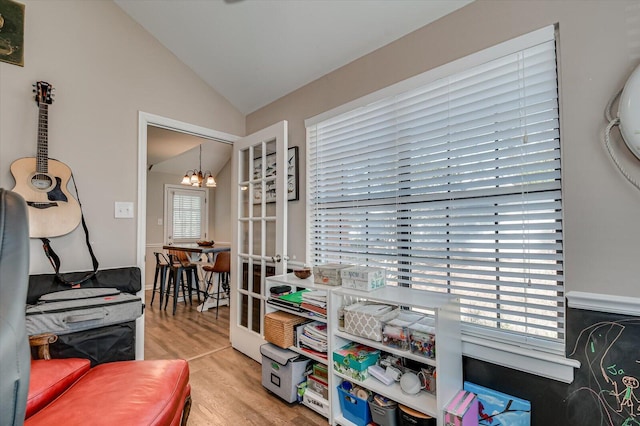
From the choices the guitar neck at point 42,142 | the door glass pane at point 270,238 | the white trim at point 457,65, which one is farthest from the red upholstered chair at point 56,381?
the white trim at point 457,65

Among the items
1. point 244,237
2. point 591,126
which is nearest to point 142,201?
point 244,237

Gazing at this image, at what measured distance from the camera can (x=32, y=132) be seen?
2000mm

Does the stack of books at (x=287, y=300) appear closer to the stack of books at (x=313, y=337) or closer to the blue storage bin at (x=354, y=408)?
the stack of books at (x=313, y=337)

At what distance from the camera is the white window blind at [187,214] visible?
232 inches

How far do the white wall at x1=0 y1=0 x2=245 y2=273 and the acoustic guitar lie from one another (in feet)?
0.30

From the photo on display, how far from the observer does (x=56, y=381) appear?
4.43 ft

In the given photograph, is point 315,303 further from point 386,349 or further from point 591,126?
point 591,126

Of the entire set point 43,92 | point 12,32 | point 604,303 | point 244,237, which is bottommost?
point 604,303

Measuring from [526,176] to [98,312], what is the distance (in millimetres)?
2492

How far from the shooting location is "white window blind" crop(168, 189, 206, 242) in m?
5.90

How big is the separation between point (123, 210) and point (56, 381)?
1.34 m

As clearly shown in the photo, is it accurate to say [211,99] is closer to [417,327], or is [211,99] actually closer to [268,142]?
[268,142]

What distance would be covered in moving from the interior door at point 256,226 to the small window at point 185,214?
3496 millimetres

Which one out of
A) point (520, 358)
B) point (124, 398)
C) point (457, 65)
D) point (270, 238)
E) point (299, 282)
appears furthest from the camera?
point (270, 238)
